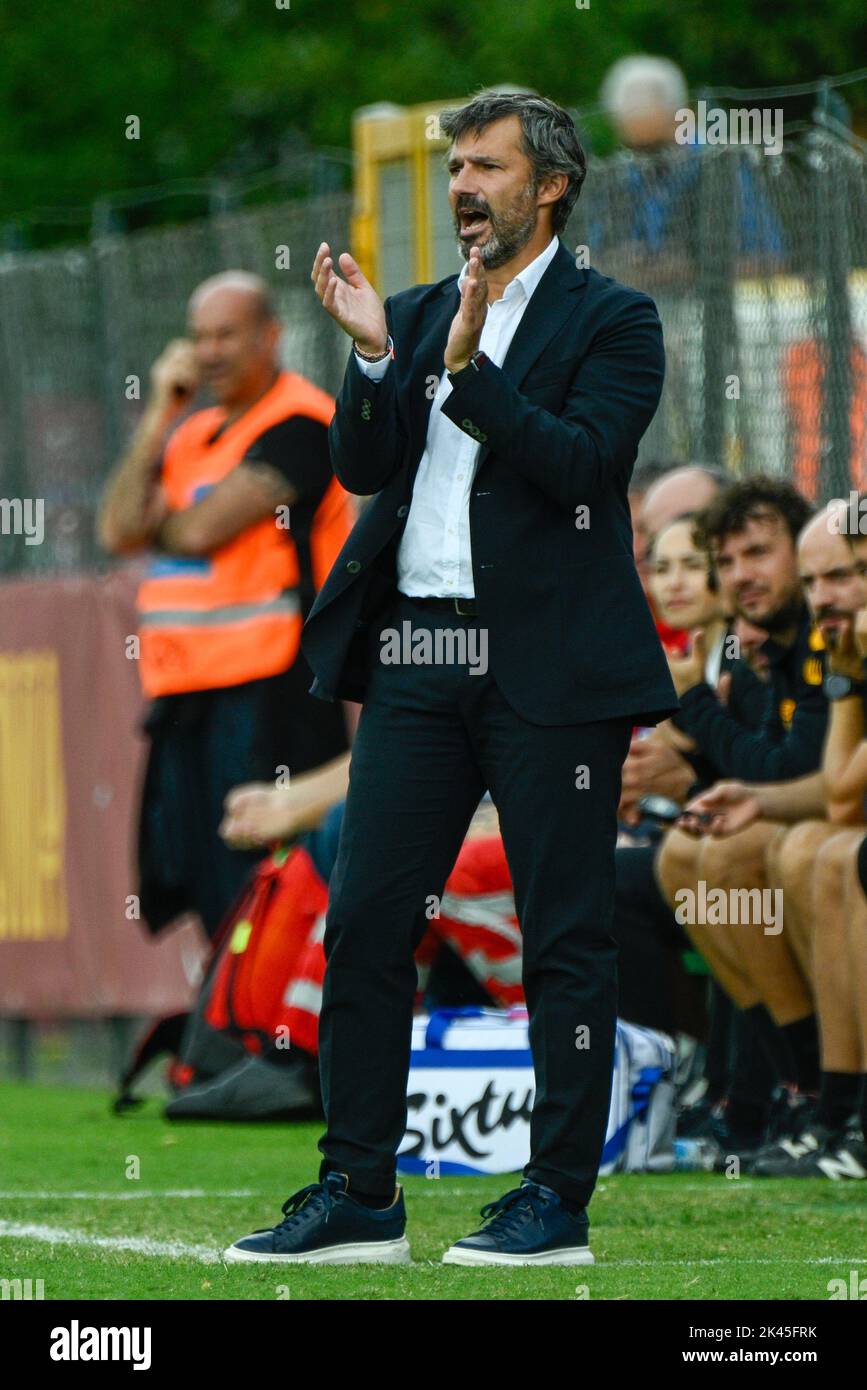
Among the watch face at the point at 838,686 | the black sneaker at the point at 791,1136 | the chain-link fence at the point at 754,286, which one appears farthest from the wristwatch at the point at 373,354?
the chain-link fence at the point at 754,286

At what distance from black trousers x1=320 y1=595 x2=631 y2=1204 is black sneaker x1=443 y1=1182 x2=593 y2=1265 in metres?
0.04

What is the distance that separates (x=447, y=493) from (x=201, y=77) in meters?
20.0

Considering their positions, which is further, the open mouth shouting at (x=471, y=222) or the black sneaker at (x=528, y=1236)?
the open mouth shouting at (x=471, y=222)

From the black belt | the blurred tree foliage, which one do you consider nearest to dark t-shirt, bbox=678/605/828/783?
the black belt

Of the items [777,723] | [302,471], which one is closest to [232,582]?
[302,471]

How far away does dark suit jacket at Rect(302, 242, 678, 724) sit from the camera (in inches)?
208

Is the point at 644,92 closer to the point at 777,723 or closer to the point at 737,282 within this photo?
the point at 737,282

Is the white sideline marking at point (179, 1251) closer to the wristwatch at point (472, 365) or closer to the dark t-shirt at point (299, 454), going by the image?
the wristwatch at point (472, 365)

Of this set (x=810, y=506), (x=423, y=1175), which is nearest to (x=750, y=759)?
(x=810, y=506)

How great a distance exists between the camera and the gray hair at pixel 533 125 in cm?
539

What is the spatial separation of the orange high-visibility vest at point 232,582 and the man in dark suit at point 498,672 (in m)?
3.87

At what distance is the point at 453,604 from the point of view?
5.37 meters

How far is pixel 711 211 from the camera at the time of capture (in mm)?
9258

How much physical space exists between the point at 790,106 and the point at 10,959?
4.85 m
